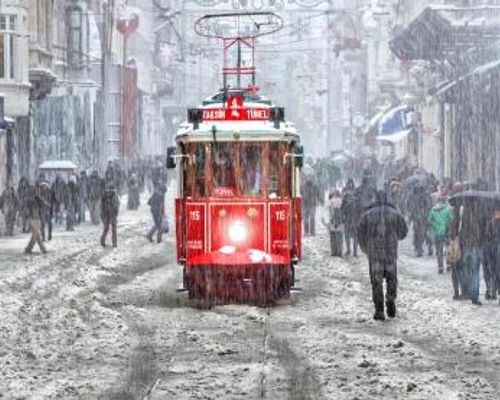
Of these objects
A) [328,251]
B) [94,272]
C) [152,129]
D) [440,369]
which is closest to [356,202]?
[328,251]

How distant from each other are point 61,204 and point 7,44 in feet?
18.1

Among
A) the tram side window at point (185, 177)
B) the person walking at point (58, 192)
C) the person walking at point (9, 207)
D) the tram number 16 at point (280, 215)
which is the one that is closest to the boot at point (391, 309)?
the tram number 16 at point (280, 215)

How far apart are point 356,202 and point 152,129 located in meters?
76.2

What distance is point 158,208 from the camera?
34.3 m

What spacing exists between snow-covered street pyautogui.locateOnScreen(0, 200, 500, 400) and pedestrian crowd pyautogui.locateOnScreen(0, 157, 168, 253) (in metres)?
6.50

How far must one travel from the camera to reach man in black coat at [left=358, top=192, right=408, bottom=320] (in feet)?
58.4

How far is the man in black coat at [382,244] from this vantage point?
58.4 ft

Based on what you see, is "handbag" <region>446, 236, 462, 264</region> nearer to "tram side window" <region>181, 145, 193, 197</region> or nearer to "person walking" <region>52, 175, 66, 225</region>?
"tram side window" <region>181, 145, 193, 197</region>

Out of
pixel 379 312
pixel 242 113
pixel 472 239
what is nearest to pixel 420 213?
pixel 242 113

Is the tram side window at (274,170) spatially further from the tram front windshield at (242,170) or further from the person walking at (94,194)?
the person walking at (94,194)

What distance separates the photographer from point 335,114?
128250mm

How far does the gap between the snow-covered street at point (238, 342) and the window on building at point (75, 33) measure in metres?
36.8

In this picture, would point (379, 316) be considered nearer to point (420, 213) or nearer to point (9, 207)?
point (420, 213)

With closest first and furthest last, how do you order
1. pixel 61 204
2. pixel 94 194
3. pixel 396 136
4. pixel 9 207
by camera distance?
pixel 9 207 → pixel 61 204 → pixel 94 194 → pixel 396 136
